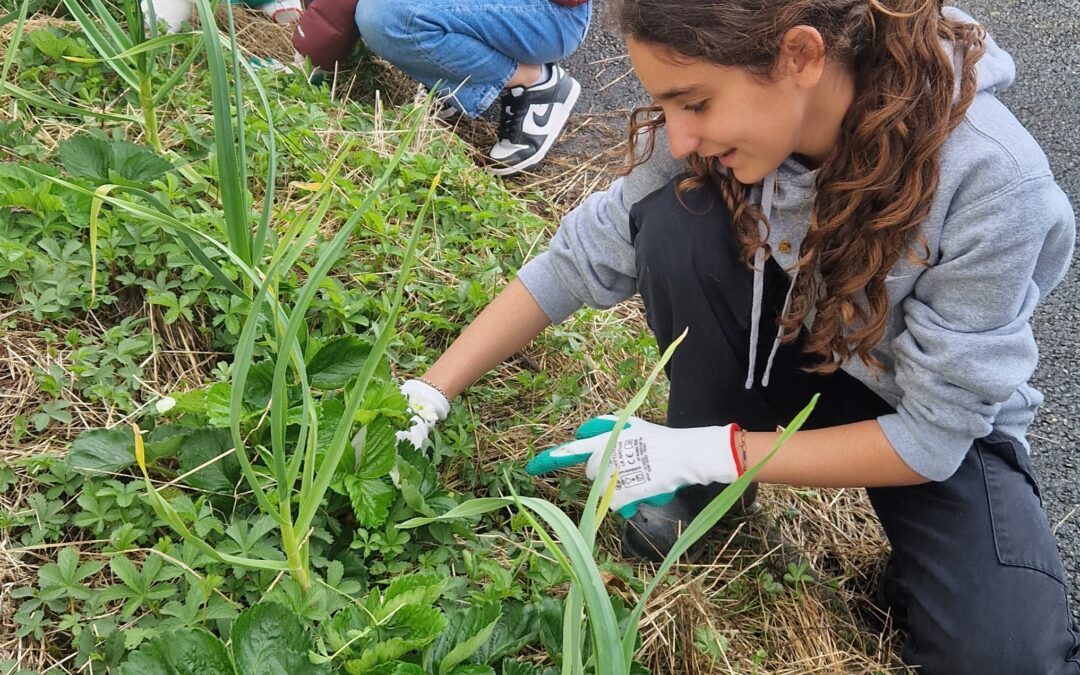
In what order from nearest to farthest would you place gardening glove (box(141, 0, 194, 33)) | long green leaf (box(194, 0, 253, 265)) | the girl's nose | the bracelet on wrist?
long green leaf (box(194, 0, 253, 265)) → the girl's nose → the bracelet on wrist → gardening glove (box(141, 0, 194, 33))

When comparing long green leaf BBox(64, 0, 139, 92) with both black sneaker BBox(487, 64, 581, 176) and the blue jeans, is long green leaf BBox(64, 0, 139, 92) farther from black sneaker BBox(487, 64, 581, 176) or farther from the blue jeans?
black sneaker BBox(487, 64, 581, 176)

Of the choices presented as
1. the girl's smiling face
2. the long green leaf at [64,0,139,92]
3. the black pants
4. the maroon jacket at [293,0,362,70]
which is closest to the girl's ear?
the girl's smiling face

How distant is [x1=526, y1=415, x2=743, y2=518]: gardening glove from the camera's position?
1261 mm

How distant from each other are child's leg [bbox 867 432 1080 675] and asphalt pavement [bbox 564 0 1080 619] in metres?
0.27

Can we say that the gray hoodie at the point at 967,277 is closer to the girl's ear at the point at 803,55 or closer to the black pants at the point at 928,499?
the black pants at the point at 928,499

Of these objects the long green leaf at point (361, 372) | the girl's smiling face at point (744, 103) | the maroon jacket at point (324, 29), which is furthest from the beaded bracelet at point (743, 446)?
the maroon jacket at point (324, 29)

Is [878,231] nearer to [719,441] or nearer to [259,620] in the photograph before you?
[719,441]

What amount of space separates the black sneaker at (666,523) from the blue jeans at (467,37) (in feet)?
3.45

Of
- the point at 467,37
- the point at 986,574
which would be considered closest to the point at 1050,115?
the point at 467,37

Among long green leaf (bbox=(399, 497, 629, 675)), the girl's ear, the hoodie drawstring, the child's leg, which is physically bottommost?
the child's leg

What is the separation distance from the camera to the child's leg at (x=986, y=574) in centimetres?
124

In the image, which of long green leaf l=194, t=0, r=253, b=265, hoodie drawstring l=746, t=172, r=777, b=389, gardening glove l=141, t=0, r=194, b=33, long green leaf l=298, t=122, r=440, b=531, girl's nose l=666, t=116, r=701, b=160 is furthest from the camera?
gardening glove l=141, t=0, r=194, b=33

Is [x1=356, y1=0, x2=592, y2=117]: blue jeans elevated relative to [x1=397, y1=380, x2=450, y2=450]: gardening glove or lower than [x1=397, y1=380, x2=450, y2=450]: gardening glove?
elevated

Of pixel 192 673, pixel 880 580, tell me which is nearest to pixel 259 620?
pixel 192 673
